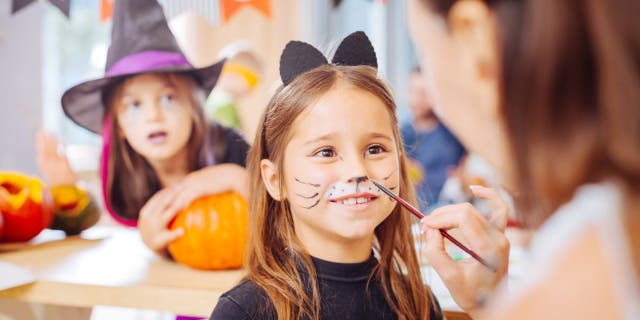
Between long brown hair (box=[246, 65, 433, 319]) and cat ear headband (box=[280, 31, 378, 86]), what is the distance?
0.07ft

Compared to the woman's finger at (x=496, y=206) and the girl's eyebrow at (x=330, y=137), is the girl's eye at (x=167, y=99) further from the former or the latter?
the woman's finger at (x=496, y=206)

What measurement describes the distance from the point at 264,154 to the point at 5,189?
0.67 m

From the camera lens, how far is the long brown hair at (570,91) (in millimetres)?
422

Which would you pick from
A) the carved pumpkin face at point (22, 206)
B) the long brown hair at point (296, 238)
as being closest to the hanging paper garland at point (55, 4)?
the carved pumpkin face at point (22, 206)

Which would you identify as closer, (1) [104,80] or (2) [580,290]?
(2) [580,290]

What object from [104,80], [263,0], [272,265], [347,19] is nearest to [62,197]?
[104,80]

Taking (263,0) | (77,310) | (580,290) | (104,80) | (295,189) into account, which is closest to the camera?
(580,290)

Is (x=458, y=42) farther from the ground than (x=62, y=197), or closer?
farther from the ground

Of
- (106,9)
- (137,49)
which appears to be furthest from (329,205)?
(106,9)

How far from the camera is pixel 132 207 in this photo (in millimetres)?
1505

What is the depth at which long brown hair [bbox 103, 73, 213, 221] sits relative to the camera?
1.49 meters

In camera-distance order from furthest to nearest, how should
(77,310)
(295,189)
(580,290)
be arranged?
(77,310) < (295,189) < (580,290)

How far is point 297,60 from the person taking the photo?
38.3 inches

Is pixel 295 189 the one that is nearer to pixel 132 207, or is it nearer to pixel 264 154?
pixel 264 154
